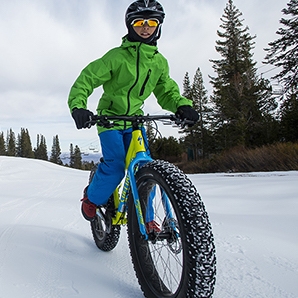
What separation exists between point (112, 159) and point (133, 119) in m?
0.44

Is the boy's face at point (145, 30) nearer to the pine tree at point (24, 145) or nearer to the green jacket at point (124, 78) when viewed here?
the green jacket at point (124, 78)

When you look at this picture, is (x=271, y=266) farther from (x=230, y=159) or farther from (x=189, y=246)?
(x=230, y=159)

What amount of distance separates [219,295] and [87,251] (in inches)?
56.5

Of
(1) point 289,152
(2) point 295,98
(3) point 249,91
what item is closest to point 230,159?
(1) point 289,152

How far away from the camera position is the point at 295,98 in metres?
20.3

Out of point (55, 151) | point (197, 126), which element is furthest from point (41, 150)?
point (197, 126)

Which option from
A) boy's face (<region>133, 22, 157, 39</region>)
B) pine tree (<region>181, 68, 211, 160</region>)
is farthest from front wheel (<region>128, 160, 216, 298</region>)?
pine tree (<region>181, 68, 211, 160</region>)

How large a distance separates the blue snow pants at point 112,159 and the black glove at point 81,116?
439mm

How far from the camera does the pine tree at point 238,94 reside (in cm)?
2541

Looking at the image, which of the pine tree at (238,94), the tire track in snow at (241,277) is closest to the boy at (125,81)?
the tire track in snow at (241,277)

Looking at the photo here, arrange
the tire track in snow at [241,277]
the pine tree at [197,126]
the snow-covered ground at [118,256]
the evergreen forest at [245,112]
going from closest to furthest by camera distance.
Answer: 1. the tire track in snow at [241,277]
2. the snow-covered ground at [118,256]
3. the evergreen forest at [245,112]
4. the pine tree at [197,126]

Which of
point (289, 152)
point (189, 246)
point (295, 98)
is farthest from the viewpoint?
point (295, 98)

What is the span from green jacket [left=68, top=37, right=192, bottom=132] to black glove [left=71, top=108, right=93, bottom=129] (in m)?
0.14

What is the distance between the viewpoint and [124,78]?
233cm
